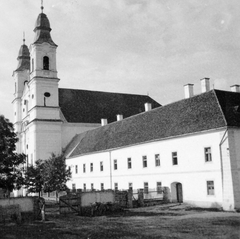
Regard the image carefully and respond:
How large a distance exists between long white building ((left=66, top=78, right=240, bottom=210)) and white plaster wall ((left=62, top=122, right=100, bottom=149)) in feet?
44.2

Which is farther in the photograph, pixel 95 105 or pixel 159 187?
pixel 95 105

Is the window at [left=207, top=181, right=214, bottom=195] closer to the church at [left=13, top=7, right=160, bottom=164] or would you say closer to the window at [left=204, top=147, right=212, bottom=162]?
the window at [left=204, top=147, right=212, bottom=162]

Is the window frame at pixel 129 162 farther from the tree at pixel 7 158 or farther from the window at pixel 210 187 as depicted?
the tree at pixel 7 158

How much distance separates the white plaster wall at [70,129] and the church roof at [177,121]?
10.9 meters

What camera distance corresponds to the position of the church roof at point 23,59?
68062 millimetres

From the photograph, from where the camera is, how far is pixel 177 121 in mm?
32219

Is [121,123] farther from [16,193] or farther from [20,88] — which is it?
[20,88]

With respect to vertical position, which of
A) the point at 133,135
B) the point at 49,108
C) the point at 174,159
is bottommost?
the point at 174,159

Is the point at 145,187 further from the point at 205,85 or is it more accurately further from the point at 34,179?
the point at 205,85

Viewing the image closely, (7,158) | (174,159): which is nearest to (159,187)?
(174,159)

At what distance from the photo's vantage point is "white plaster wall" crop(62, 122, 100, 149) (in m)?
56.1

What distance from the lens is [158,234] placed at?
1630 centimetres

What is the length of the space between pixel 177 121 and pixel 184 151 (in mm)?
3382

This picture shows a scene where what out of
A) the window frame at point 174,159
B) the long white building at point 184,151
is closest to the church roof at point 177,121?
the long white building at point 184,151
